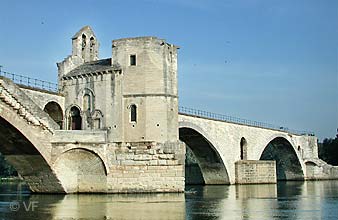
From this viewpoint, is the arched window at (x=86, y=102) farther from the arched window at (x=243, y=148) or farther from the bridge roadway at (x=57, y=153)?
the arched window at (x=243, y=148)

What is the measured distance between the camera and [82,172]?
1158 inches

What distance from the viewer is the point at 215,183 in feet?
161

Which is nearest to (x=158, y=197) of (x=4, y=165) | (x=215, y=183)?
(x=215, y=183)

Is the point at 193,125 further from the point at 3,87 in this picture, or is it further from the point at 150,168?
the point at 3,87

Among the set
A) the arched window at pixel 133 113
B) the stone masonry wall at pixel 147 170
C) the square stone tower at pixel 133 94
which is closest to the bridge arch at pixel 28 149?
the stone masonry wall at pixel 147 170

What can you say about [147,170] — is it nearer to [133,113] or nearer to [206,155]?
[133,113]

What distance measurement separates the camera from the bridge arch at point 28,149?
25.0 metres

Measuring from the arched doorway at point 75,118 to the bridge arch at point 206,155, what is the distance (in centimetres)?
1166

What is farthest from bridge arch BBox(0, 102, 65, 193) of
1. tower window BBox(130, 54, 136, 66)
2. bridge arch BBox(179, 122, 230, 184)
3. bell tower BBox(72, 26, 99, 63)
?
bridge arch BBox(179, 122, 230, 184)

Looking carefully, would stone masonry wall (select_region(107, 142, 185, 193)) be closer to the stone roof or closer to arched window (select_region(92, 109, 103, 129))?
arched window (select_region(92, 109, 103, 129))

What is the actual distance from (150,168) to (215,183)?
794 inches

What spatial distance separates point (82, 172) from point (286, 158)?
4103 cm

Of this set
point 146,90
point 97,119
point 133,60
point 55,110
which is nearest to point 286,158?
point 146,90

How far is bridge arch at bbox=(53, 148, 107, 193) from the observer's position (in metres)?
28.7
